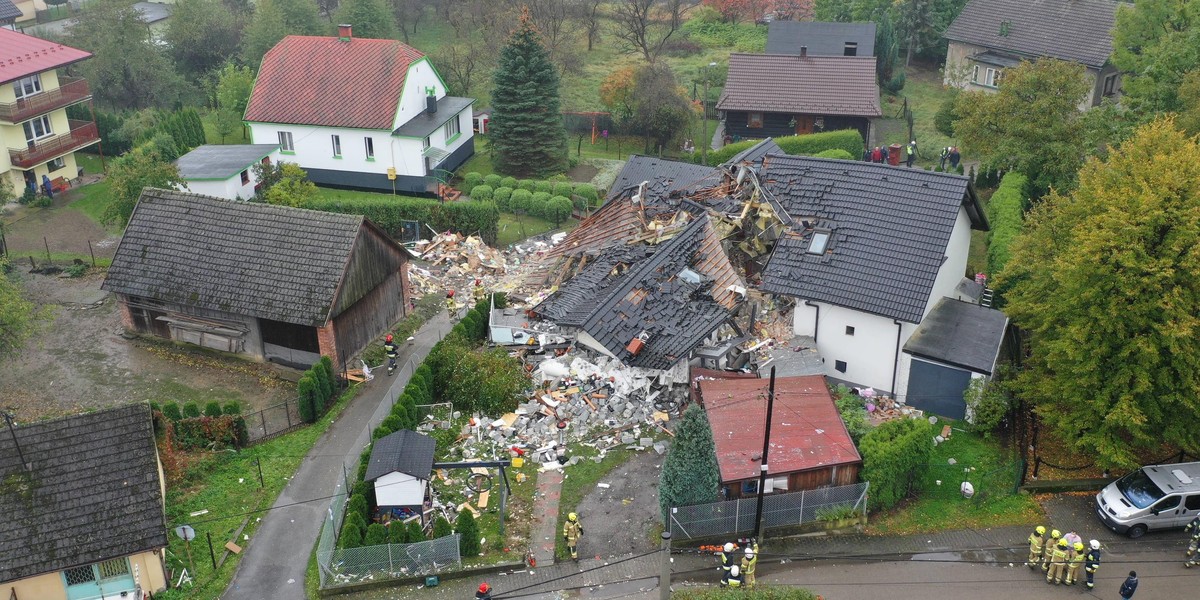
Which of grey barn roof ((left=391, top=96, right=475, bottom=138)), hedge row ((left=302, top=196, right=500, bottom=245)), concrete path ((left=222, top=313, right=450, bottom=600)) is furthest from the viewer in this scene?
grey barn roof ((left=391, top=96, right=475, bottom=138))

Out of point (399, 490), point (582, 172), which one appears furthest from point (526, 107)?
point (399, 490)

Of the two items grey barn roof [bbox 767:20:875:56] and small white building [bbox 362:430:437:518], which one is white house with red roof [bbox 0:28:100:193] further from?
grey barn roof [bbox 767:20:875:56]

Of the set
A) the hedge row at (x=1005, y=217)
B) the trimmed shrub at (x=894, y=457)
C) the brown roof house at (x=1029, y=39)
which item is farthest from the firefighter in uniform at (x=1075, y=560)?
the brown roof house at (x=1029, y=39)

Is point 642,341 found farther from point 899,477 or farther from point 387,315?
point 387,315

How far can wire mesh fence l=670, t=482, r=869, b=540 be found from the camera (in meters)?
25.5

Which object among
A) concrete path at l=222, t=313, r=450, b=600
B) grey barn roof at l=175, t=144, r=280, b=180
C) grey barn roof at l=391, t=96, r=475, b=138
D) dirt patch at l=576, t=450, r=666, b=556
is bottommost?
concrete path at l=222, t=313, r=450, b=600

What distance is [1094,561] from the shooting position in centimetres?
2383

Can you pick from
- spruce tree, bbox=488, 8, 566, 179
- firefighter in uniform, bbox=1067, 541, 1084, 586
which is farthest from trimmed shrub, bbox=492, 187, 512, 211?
firefighter in uniform, bbox=1067, 541, 1084, 586

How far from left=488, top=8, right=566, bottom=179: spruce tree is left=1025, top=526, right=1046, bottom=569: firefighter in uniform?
1262 inches

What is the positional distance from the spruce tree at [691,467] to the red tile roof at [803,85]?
1268 inches

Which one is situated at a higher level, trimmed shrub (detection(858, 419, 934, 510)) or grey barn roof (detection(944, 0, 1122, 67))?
grey barn roof (detection(944, 0, 1122, 67))

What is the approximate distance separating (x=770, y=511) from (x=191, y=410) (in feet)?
57.7

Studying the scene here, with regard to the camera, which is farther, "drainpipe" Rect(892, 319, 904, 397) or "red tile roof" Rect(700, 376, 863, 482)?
"drainpipe" Rect(892, 319, 904, 397)

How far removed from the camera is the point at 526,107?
50.4 metres
